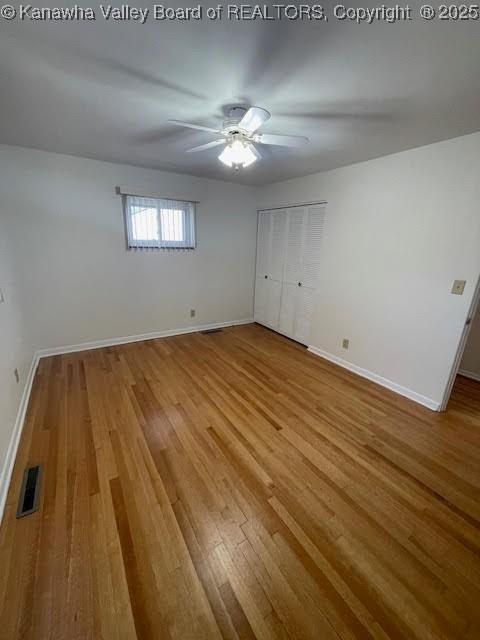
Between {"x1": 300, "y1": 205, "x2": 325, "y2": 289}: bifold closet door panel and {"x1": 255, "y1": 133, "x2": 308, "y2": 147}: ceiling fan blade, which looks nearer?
{"x1": 255, "y1": 133, "x2": 308, "y2": 147}: ceiling fan blade

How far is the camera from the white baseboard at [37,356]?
1.53 m

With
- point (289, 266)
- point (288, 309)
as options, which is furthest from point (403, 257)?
point (288, 309)

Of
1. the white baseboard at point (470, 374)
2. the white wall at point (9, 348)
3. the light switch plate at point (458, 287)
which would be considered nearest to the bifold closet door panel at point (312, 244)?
the light switch plate at point (458, 287)

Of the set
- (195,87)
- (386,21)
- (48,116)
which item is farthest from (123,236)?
(386,21)

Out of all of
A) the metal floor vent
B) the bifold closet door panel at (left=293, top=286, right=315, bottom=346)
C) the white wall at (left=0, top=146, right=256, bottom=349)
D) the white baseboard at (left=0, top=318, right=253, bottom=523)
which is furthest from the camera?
the bifold closet door panel at (left=293, top=286, right=315, bottom=346)

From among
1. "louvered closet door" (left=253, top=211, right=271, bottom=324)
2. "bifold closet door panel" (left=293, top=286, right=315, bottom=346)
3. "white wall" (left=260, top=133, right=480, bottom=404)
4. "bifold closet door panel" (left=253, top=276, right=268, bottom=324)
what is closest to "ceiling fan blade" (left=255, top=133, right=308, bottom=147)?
"white wall" (left=260, top=133, right=480, bottom=404)

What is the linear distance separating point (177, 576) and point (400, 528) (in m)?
1.17

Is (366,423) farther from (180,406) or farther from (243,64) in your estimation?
(243,64)

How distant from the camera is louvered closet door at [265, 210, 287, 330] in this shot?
3.88 m

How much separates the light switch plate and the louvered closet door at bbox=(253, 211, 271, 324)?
2.57m

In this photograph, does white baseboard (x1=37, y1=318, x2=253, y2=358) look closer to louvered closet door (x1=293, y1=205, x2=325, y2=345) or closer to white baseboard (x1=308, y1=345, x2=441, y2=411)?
louvered closet door (x1=293, y1=205, x2=325, y2=345)

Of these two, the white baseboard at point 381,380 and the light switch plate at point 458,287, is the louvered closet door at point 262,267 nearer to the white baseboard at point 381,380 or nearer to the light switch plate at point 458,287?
the white baseboard at point 381,380

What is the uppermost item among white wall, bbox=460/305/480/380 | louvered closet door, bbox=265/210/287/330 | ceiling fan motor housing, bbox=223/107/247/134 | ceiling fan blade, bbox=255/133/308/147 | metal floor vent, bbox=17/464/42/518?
ceiling fan motor housing, bbox=223/107/247/134

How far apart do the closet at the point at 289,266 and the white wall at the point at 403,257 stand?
22 centimetres
